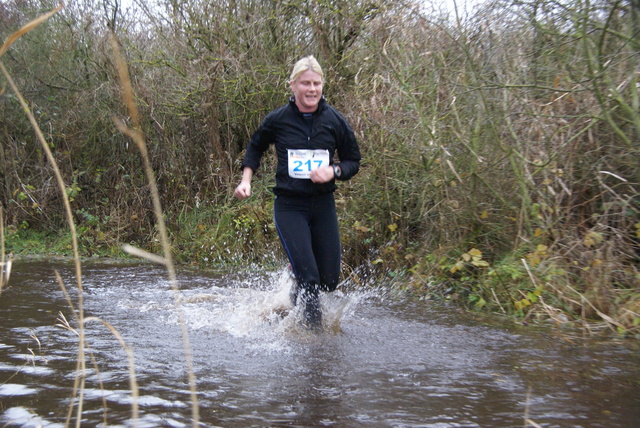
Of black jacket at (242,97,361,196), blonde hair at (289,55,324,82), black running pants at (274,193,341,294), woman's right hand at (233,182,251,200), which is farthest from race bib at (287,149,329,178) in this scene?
blonde hair at (289,55,324,82)

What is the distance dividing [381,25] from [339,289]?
3205mm

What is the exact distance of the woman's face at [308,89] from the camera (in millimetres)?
4648

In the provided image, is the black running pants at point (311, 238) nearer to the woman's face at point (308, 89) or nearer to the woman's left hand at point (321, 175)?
the woman's left hand at point (321, 175)

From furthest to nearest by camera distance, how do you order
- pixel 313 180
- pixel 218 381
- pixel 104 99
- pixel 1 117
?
pixel 1 117 < pixel 104 99 < pixel 313 180 < pixel 218 381

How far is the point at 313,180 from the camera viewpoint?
4590mm

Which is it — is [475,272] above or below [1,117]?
below

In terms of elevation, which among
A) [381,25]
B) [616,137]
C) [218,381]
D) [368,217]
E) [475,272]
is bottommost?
[218,381]

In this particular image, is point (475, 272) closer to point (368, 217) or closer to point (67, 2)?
point (368, 217)

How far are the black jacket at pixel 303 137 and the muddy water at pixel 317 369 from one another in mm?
1004

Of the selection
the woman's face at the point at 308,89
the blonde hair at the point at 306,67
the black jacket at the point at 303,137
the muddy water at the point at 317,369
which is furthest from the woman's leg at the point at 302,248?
the blonde hair at the point at 306,67

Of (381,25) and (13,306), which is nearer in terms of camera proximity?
(13,306)

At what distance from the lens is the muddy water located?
10.4 ft

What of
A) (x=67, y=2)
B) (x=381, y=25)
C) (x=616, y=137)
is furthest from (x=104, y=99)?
(x=616, y=137)

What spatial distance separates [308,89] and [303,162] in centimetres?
52
